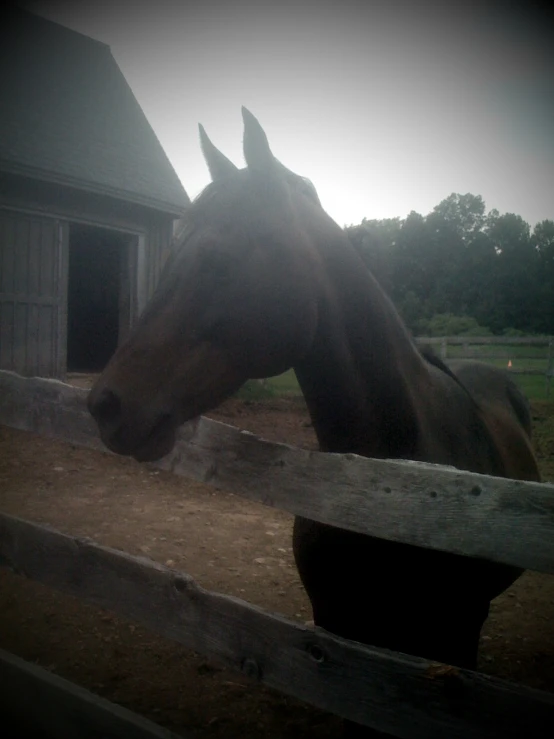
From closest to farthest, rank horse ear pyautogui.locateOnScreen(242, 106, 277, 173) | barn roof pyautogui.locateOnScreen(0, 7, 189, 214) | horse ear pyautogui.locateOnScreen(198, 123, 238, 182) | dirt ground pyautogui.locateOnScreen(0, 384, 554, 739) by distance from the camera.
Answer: horse ear pyautogui.locateOnScreen(242, 106, 277, 173) → horse ear pyautogui.locateOnScreen(198, 123, 238, 182) → dirt ground pyautogui.locateOnScreen(0, 384, 554, 739) → barn roof pyautogui.locateOnScreen(0, 7, 189, 214)

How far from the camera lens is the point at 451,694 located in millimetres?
1326

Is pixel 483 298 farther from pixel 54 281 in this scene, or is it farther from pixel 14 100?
pixel 14 100

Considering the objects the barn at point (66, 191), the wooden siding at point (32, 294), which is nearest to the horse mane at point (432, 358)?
the barn at point (66, 191)

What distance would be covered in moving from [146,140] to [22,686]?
11.2 meters

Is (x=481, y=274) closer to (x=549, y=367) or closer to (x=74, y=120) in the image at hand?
(x=549, y=367)

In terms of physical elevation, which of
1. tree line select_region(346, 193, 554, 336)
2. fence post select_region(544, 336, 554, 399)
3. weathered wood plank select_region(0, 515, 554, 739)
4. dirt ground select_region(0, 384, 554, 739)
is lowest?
dirt ground select_region(0, 384, 554, 739)

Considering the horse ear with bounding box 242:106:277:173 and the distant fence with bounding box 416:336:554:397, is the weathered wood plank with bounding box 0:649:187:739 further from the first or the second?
the distant fence with bounding box 416:336:554:397

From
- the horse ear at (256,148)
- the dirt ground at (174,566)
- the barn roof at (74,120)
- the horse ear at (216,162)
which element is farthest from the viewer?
the barn roof at (74,120)

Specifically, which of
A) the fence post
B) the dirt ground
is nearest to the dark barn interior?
the dirt ground

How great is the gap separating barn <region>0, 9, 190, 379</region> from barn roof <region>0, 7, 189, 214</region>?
0.02m

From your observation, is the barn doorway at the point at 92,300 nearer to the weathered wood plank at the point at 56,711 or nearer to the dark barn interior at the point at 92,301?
the dark barn interior at the point at 92,301

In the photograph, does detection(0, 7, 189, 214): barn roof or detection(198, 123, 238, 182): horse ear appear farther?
detection(0, 7, 189, 214): barn roof

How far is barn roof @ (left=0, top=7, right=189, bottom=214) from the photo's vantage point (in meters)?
8.62

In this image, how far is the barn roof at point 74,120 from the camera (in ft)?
28.3
